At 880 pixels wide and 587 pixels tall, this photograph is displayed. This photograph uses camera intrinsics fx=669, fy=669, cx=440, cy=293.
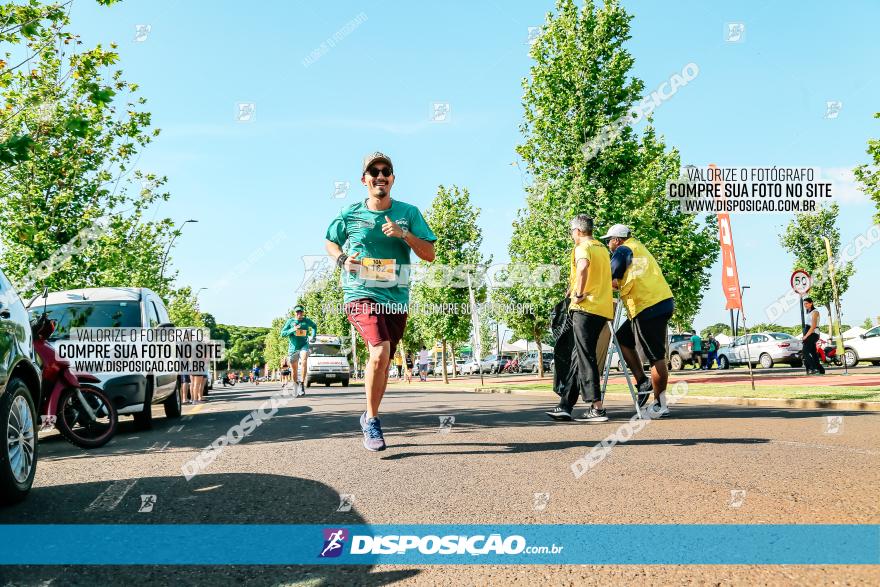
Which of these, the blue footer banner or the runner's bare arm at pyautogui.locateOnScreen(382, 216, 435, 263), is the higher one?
the runner's bare arm at pyautogui.locateOnScreen(382, 216, 435, 263)

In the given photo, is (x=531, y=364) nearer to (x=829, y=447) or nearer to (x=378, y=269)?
(x=829, y=447)

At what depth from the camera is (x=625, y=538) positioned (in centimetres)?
285

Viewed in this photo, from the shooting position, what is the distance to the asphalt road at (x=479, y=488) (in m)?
2.48

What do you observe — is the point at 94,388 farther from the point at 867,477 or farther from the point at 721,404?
the point at 721,404

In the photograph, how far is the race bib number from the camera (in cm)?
561

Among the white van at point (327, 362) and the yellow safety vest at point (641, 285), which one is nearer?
the yellow safety vest at point (641, 285)

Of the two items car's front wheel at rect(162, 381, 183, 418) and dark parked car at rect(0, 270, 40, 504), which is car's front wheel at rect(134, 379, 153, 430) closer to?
car's front wheel at rect(162, 381, 183, 418)

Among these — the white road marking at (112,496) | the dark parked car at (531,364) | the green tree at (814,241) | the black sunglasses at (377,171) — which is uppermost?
the green tree at (814,241)

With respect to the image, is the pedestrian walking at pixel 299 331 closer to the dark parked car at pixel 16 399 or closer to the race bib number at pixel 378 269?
the race bib number at pixel 378 269

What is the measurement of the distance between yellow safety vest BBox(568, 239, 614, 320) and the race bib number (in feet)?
8.12

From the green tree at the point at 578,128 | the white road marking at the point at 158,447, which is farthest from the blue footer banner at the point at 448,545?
the green tree at the point at 578,128

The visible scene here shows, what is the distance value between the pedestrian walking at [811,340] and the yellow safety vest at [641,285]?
413 inches

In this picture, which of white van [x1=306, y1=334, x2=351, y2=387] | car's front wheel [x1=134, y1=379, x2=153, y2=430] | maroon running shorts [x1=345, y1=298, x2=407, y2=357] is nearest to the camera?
maroon running shorts [x1=345, y1=298, x2=407, y2=357]

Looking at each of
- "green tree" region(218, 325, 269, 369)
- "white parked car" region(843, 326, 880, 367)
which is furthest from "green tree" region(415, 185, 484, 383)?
"green tree" region(218, 325, 269, 369)
